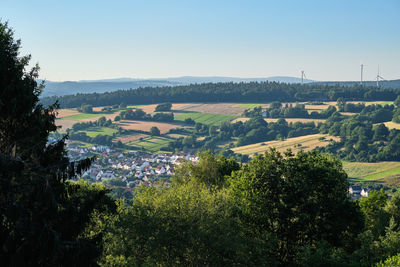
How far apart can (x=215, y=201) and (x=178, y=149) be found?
141m

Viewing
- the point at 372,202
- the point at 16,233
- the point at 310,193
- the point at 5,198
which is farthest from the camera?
the point at 372,202

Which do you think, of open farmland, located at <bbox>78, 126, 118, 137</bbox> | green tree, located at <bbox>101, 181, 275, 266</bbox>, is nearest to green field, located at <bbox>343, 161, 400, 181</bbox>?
open farmland, located at <bbox>78, 126, 118, 137</bbox>

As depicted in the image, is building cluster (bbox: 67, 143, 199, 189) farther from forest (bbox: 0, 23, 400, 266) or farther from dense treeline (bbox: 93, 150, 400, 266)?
forest (bbox: 0, 23, 400, 266)

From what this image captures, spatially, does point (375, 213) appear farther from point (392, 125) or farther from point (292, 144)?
point (392, 125)

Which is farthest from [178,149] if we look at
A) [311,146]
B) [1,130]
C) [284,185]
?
[1,130]

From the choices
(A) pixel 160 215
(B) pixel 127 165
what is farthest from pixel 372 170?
(A) pixel 160 215

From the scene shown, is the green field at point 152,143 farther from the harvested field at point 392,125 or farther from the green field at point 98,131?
the harvested field at point 392,125

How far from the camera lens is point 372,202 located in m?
42.7

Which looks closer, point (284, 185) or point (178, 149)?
point (284, 185)

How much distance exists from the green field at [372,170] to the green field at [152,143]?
70115mm

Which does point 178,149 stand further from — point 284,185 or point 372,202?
point 284,185

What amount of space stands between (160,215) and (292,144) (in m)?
148

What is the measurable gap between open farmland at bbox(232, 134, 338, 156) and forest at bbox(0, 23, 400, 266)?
122 metres

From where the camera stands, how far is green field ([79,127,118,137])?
6900 inches
